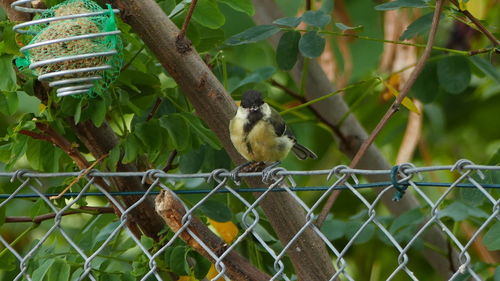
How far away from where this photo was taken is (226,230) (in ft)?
8.64

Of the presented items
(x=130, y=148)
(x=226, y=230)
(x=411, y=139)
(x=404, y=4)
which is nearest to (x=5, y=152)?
(x=130, y=148)

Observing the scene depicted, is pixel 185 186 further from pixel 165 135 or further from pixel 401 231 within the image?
pixel 401 231

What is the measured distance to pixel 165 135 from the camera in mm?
2469

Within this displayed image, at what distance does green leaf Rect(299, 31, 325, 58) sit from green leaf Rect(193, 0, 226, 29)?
0.81ft

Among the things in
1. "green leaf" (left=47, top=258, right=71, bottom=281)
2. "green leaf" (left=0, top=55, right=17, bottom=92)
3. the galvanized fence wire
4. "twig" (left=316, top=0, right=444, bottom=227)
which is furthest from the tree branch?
"green leaf" (left=0, top=55, right=17, bottom=92)

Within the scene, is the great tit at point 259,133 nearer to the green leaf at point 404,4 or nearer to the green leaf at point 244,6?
the green leaf at point 244,6

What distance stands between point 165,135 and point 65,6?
472mm

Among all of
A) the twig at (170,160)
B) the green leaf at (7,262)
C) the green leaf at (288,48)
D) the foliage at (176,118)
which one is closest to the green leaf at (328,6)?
the foliage at (176,118)

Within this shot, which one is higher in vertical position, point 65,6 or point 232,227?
point 65,6

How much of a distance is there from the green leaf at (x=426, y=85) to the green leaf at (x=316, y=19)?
0.68 metres

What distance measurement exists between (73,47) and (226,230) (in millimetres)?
774

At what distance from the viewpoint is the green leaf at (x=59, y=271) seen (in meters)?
2.18

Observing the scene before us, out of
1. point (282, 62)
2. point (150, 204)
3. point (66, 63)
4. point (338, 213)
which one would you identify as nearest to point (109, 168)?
point (150, 204)

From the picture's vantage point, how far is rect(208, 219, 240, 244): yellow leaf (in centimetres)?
262
